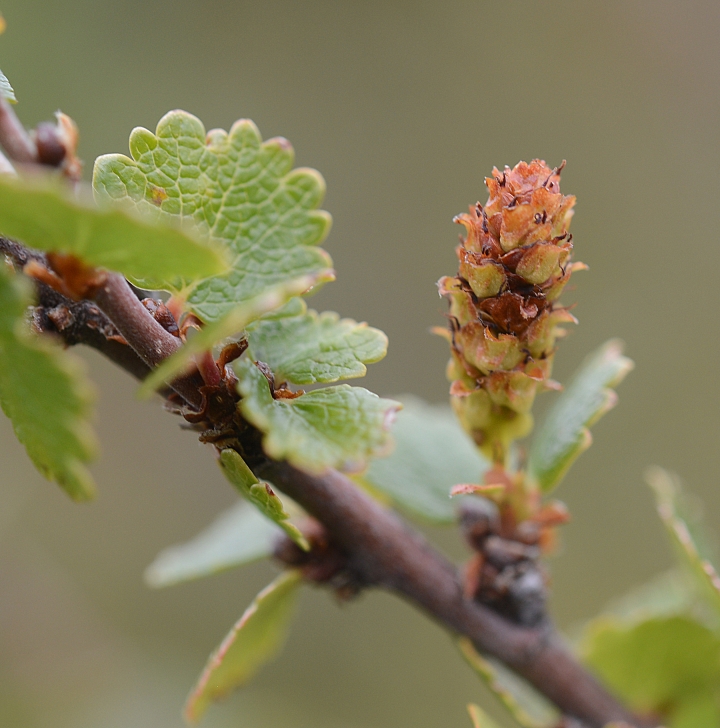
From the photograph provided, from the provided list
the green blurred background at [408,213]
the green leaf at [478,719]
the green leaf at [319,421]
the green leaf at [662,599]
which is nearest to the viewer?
the green leaf at [319,421]

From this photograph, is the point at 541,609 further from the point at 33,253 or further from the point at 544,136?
the point at 544,136

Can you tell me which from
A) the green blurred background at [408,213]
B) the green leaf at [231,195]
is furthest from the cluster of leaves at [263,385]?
the green blurred background at [408,213]

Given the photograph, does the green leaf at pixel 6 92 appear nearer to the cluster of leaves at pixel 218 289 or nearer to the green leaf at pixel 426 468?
the cluster of leaves at pixel 218 289

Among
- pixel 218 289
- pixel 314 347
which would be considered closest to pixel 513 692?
pixel 314 347

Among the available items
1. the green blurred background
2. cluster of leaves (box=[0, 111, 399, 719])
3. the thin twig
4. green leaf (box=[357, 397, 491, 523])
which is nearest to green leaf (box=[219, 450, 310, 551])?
cluster of leaves (box=[0, 111, 399, 719])

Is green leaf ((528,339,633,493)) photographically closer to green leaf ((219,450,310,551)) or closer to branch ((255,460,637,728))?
branch ((255,460,637,728))

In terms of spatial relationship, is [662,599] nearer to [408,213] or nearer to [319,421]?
[319,421]
